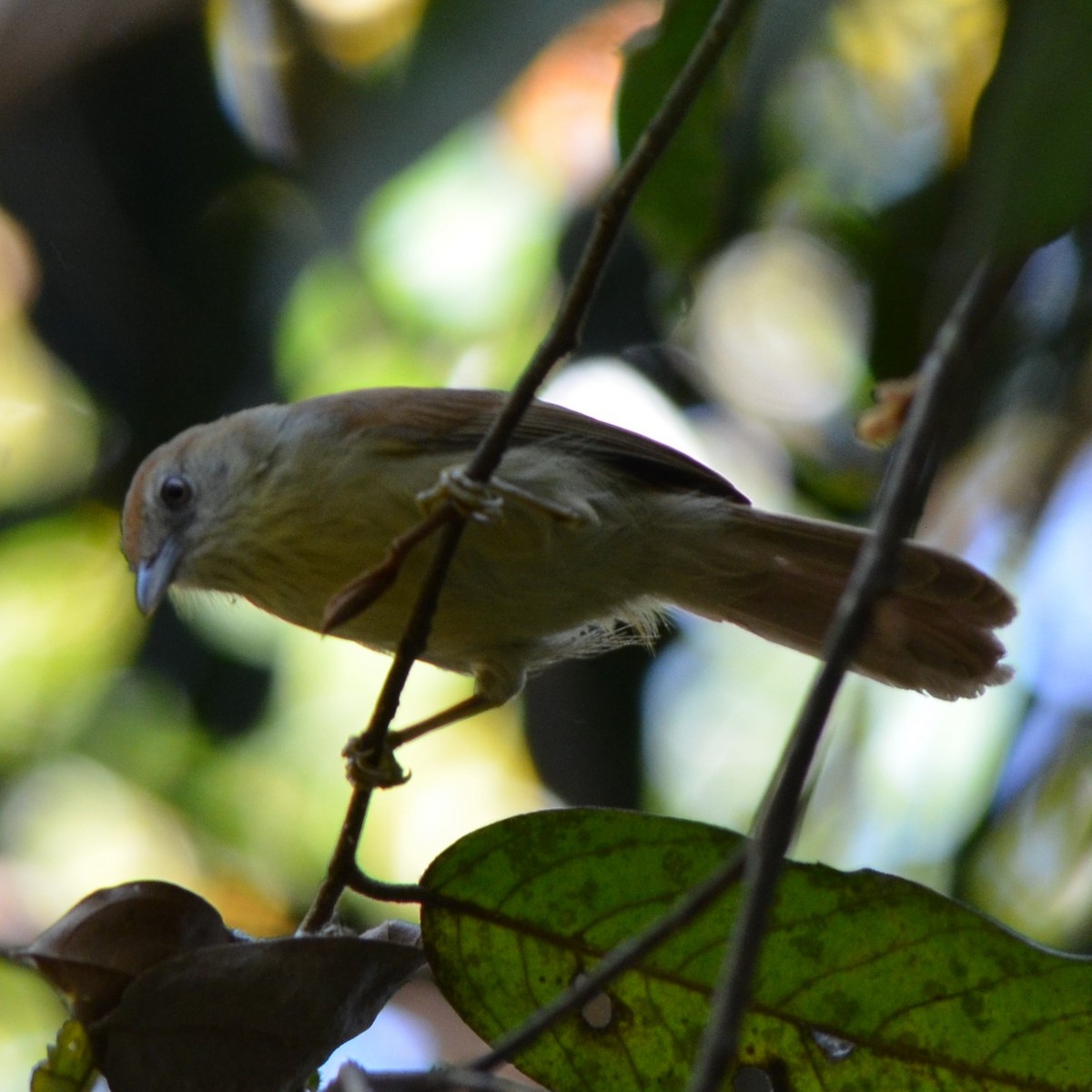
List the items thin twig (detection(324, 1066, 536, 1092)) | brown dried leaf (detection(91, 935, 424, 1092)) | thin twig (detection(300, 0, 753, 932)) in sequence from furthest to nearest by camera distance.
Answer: brown dried leaf (detection(91, 935, 424, 1092)), thin twig (detection(300, 0, 753, 932)), thin twig (detection(324, 1066, 536, 1092))

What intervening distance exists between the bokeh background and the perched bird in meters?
0.97

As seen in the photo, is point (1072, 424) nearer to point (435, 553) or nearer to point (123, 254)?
point (435, 553)

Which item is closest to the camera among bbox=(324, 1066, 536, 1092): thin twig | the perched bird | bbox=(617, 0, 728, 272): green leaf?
bbox=(324, 1066, 536, 1092): thin twig

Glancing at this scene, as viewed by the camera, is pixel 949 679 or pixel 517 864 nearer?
pixel 517 864

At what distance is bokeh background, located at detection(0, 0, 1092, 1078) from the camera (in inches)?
163

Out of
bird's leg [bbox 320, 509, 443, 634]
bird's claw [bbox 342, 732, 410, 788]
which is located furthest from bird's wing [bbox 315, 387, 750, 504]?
bird's leg [bbox 320, 509, 443, 634]

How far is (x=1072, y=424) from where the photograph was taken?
13.8 ft

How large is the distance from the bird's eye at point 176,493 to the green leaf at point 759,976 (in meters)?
1.57

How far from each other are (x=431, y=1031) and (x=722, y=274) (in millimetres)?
2759

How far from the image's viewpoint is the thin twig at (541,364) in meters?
1.59

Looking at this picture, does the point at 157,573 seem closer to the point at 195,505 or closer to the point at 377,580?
the point at 195,505

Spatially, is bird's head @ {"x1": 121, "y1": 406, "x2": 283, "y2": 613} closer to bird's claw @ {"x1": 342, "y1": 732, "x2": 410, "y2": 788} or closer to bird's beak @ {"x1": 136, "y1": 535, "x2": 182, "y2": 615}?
bird's beak @ {"x1": 136, "y1": 535, "x2": 182, "y2": 615}

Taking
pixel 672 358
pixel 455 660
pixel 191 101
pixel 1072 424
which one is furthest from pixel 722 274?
pixel 455 660

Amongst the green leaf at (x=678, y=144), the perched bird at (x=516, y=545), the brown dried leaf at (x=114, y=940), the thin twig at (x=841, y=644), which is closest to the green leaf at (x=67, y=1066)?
the brown dried leaf at (x=114, y=940)
